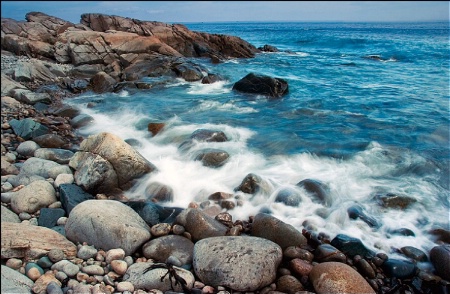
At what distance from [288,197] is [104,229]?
2697mm

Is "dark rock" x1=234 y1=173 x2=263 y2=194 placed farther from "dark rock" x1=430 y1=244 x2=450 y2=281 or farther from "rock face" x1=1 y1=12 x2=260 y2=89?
"rock face" x1=1 y1=12 x2=260 y2=89

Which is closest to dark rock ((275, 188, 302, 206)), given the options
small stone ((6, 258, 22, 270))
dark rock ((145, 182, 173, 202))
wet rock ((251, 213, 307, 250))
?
wet rock ((251, 213, 307, 250))

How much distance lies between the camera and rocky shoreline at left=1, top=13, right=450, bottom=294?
9.48ft

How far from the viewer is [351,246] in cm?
383

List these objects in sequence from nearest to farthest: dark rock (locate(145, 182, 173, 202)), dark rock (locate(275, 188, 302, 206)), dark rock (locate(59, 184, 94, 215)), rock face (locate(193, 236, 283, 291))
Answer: rock face (locate(193, 236, 283, 291)), dark rock (locate(59, 184, 94, 215)), dark rock (locate(275, 188, 302, 206)), dark rock (locate(145, 182, 173, 202))

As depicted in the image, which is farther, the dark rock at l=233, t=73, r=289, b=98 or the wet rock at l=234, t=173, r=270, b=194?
the dark rock at l=233, t=73, r=289, b=98

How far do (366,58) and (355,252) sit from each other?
74.6 feet

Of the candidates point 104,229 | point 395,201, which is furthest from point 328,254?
point 104,229

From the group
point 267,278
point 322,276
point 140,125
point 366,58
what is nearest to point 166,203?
point 267,278

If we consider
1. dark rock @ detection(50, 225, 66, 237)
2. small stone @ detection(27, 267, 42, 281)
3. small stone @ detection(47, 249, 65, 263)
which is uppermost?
small stone @ detection(27, 267, 42, 281)

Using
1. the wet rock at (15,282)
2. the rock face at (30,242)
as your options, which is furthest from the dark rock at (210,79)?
the wet rock at (15,282)

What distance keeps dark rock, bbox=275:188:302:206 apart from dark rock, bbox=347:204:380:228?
29.1 inches

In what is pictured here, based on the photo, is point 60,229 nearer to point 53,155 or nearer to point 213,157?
point 53,155

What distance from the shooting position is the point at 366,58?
76.4 ft
